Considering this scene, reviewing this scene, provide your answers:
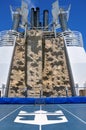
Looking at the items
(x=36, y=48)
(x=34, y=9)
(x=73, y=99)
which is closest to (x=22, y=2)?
(x=34, y=9)

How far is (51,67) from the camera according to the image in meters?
36.5

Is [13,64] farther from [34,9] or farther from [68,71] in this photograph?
[34,9]

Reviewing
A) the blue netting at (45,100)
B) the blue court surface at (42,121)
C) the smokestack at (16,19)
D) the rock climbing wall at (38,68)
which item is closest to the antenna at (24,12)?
the smokestack at (16,19)

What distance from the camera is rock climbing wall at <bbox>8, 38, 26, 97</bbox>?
3422cm

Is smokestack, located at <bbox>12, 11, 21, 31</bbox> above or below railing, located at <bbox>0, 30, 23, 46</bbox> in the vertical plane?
above

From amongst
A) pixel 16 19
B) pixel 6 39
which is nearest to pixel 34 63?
pixel 6 39

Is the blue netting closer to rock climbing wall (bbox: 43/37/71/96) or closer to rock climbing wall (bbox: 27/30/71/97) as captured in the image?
rock climbing wall (bbox: 27/30/71/97)

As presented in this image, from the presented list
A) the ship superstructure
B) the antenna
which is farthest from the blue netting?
the antenna

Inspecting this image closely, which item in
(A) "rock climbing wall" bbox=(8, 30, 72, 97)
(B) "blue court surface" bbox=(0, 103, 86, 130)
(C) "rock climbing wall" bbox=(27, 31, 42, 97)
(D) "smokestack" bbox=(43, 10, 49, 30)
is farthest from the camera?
(D) "smokestack" bbox=(43, 10, 49, 30)

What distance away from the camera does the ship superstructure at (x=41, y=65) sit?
34438 mm

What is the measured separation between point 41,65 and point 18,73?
2777mm

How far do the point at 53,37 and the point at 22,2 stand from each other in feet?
25.4

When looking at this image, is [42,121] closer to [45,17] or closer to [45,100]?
[45,100]

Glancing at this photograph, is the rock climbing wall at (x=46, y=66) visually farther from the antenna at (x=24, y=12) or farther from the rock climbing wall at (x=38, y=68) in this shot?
the antenna at (x=24, y=12)
